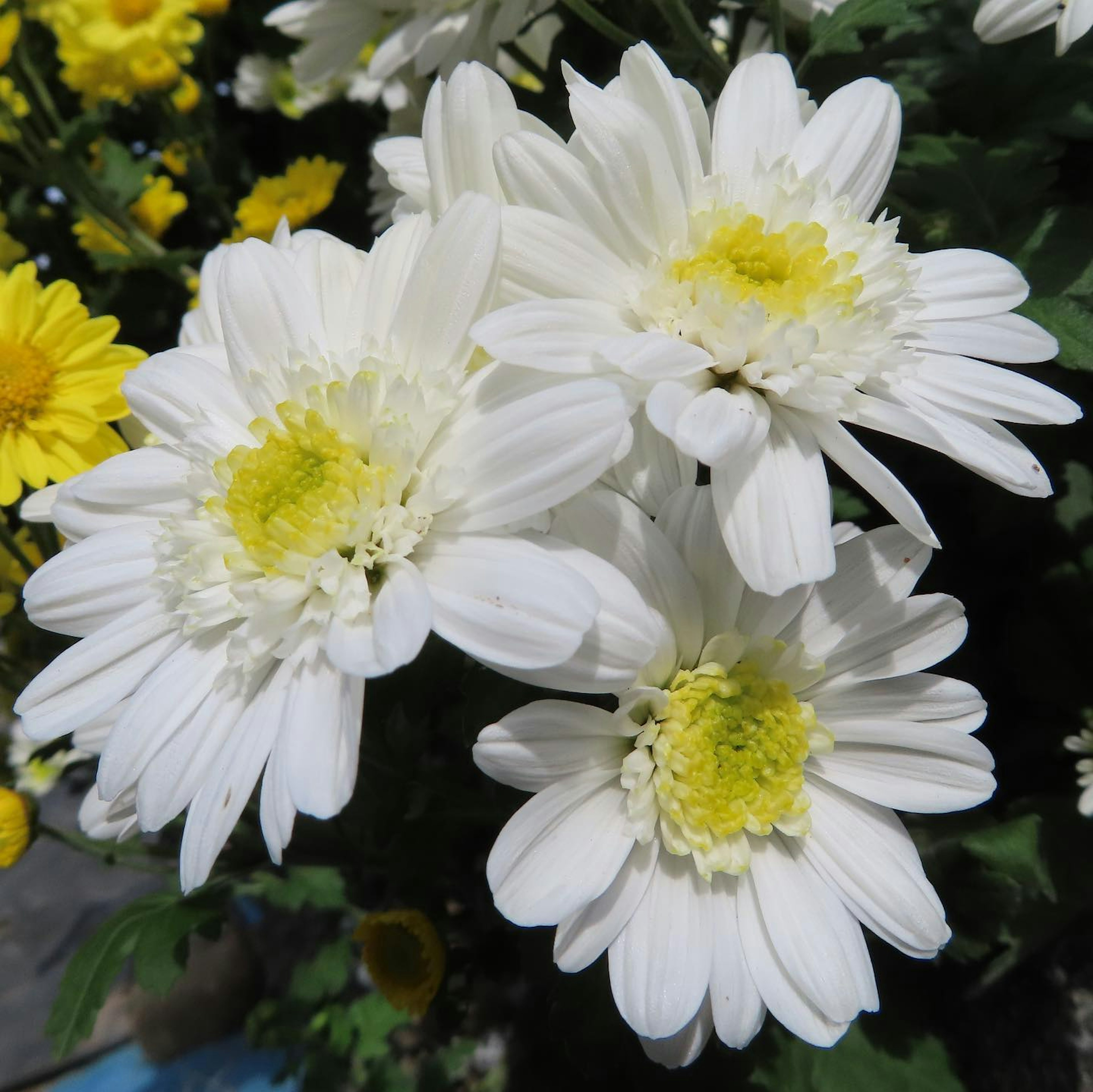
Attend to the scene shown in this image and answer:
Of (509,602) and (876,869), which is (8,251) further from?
(876,869)

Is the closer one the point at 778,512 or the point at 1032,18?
the point at 778,512

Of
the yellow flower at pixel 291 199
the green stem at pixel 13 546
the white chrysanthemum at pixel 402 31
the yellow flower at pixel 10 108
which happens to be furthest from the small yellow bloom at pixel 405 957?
the yellow flower at pixel 10 108

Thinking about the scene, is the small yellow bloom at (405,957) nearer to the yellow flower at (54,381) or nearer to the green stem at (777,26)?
the yellow flower at (54,381)

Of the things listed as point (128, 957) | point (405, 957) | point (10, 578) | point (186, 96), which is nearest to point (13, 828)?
point (128, 957)

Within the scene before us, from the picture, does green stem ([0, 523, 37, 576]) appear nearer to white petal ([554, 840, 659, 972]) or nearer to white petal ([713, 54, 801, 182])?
white petal ([554, 840, 659, 972])

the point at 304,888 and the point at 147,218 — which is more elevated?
the point at 147,218
